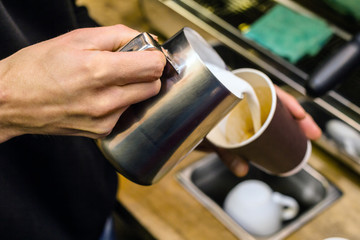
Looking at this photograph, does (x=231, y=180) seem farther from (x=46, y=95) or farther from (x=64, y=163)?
(x=46, y=95)

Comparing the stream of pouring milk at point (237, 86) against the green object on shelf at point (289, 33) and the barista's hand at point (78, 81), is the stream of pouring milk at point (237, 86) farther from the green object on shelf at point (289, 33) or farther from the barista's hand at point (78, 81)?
the green object on shelf at point (289, 33)

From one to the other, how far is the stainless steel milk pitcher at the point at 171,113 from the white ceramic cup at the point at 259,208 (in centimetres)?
33

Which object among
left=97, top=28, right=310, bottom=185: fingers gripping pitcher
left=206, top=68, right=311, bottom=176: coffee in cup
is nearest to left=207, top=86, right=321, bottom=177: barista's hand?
left=206, top=68, right=311, bottom=176: coffee in cup

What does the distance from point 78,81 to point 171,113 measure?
0.39ft

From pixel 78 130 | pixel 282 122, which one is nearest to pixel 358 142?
pixel 282 122

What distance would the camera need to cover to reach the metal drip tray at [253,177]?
0.84 meters

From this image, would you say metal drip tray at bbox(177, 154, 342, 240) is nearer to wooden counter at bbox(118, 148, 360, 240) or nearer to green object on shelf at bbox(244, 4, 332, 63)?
wooden counter at bbox(118, 148, 360, 240)

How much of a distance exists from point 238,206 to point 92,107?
484mm

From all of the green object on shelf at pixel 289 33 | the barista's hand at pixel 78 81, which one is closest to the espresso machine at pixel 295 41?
the green object on shelf at pixel 289 33

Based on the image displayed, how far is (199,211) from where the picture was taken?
90cm

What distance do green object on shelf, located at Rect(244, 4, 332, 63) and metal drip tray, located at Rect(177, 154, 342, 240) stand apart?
0.97 feet

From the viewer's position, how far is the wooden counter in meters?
0.83

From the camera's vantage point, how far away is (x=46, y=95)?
45 centimetres

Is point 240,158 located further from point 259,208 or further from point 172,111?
point 172,111
